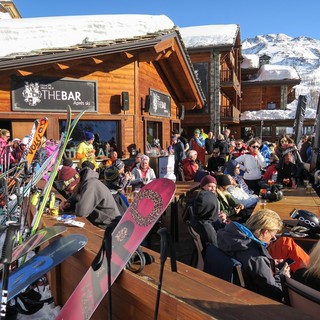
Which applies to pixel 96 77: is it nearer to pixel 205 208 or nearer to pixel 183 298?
pixel 205 208

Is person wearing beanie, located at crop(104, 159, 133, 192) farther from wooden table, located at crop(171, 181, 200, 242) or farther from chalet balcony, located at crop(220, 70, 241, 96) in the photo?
chalet balcony, located at crop(220, 70, 241, 96)

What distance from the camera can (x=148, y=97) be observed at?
9.50 meters

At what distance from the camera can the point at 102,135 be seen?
9.07m

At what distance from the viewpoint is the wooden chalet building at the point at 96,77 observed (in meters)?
7.02

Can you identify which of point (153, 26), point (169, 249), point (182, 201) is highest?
point (153, 26)

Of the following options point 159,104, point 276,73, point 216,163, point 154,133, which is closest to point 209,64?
point 154,133

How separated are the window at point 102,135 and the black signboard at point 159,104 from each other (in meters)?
1.46

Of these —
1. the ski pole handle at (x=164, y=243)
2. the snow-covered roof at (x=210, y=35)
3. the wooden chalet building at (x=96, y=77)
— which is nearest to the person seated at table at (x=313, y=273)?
the ski pole handle at (x=164, y=243)

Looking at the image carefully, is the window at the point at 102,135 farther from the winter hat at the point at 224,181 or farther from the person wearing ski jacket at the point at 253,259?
the person wearing ski jacket at the point at 253,259

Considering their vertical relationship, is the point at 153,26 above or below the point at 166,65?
above

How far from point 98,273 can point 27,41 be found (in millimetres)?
7610

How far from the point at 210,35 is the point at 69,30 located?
12541 mm

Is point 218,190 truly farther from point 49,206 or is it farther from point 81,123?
point 81,123

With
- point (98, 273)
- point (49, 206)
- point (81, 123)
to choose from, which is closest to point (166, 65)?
point (81, 123)
